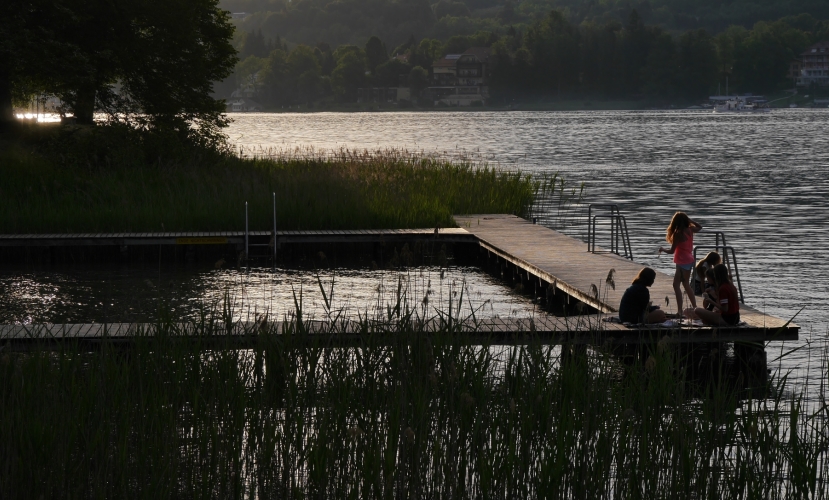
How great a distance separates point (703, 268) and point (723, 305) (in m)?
1.50

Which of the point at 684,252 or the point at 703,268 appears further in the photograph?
the point at 684,252

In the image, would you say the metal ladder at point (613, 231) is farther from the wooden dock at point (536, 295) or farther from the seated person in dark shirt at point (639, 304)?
the seated person in dark shirt at point (639, 304)

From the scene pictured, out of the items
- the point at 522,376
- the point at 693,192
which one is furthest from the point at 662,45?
the point at 522,376

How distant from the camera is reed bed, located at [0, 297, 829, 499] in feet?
19.4

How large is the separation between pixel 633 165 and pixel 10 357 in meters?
48.5

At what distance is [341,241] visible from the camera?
69.1ft

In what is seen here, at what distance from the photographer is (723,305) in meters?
11.2

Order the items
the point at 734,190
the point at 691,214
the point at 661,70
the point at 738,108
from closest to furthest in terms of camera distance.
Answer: the point at 691,214 → the point at 734,190 → the point at 738,108 → the point at 661,70

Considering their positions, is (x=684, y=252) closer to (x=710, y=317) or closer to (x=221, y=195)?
(x=710, y=317)

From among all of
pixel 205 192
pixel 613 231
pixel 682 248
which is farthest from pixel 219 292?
pixel 613 231

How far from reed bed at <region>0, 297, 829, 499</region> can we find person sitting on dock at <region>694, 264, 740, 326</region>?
3.92m

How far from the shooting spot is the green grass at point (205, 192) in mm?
21578

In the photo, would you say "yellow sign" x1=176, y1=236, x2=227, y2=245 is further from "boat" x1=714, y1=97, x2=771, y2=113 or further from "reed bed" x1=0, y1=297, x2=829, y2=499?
"boat" x1=714, y1=97, x2=771, y2=113

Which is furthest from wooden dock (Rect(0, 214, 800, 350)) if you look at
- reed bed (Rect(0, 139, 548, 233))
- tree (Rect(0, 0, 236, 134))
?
tree (Rect(0, 0, 236, 134))
